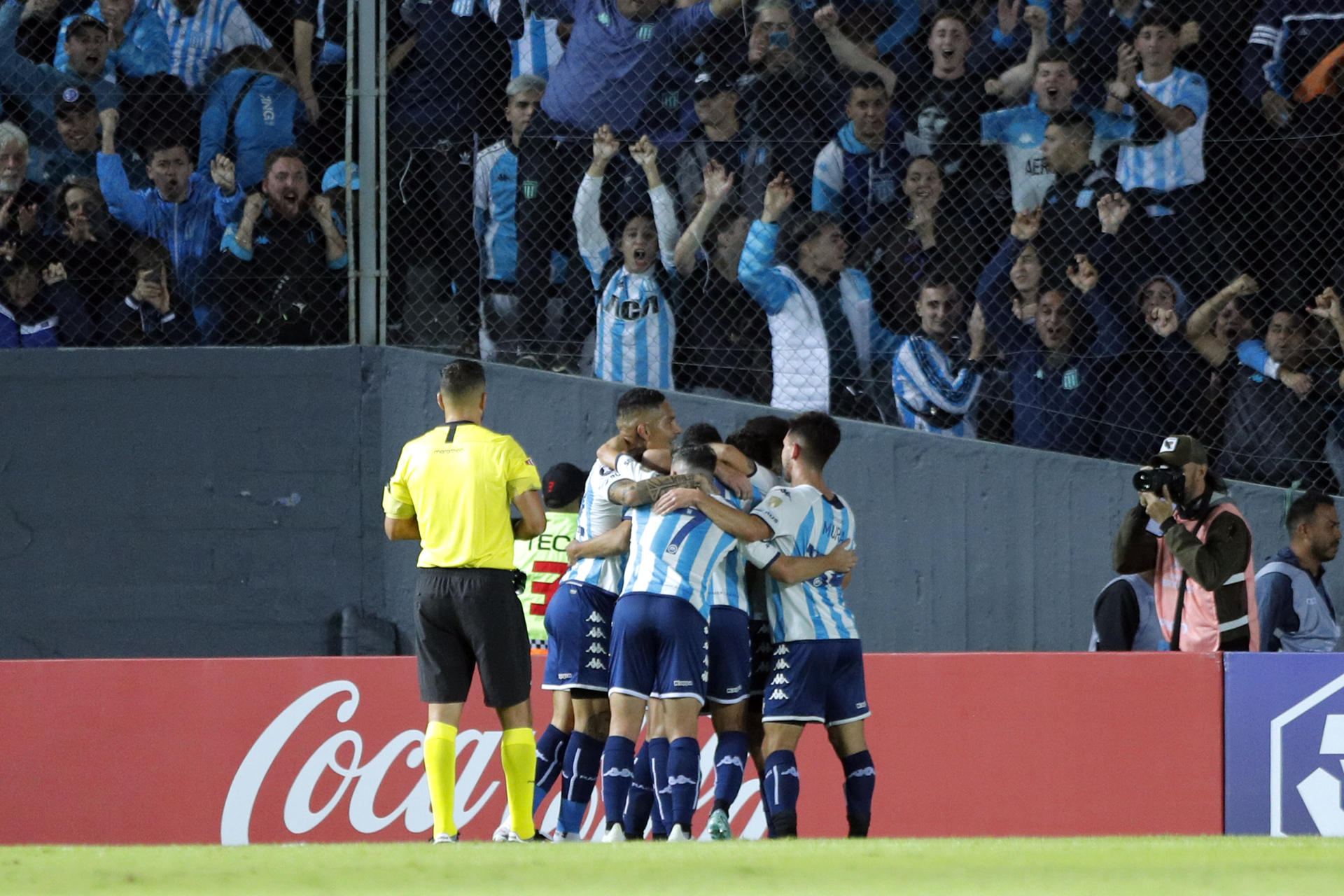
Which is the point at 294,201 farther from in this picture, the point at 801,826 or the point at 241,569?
the point at 801,826

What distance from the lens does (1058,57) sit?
8719 mm

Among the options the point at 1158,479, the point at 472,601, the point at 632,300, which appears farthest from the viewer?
the point at 632,300

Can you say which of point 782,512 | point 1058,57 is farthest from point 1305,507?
point 782,512

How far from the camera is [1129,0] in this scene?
8734mm

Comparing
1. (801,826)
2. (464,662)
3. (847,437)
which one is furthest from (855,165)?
(464,662)

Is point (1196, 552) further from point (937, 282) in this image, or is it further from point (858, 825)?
point (937, 282)

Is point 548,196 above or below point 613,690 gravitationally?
above

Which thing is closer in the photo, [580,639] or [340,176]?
[580,639]

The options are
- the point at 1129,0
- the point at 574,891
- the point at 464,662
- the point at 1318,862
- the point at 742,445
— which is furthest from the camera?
the point at 1129,0

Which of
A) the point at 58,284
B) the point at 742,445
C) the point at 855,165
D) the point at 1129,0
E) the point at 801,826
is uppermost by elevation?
the point at 1129,0

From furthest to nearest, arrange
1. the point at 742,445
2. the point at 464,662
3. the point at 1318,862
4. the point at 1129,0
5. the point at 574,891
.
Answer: the point at 1129,0 → the point at 742,445 → the point at 464,662 → the point at 1318,862 → the point at 574,891

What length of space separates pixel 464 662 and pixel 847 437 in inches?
148

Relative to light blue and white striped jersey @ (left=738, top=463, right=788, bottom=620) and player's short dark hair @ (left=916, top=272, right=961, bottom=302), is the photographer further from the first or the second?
player's short dark hair @ (left=916, top=272, right=961, bottom=302)

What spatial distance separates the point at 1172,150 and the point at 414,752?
16.0 ft
